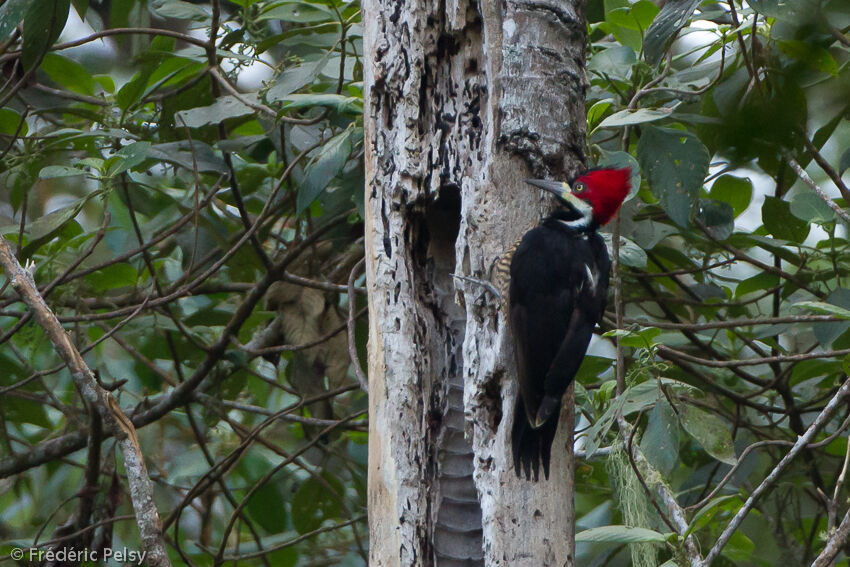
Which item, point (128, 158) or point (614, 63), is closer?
point (128, 158)

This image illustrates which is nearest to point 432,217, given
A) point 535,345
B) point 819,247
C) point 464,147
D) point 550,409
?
point 464,147

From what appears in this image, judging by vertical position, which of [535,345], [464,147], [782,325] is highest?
[464,147]

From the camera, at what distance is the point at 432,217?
8.04 ft

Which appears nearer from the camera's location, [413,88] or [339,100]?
[413,88]

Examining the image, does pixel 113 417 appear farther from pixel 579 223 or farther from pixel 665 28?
pixel 665 28

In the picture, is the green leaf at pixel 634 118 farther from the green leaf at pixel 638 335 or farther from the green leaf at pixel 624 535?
the green leaf at pixel 624 535

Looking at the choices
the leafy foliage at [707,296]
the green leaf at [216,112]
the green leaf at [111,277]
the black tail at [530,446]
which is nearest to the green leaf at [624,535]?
the leafy foliage at [707,296]

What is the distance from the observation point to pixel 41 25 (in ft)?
9.06

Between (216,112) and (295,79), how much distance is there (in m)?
0.32

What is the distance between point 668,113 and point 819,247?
1.47 m

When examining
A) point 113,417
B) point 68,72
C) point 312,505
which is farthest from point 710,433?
point 68,72

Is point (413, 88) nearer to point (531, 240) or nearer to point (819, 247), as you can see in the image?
point (531, 240)

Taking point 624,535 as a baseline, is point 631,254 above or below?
above

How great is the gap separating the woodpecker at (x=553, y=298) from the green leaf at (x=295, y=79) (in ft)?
3.19
